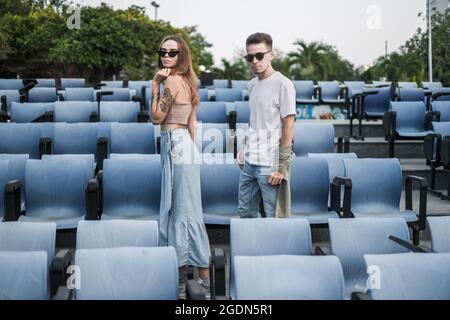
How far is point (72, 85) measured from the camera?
12.7 m

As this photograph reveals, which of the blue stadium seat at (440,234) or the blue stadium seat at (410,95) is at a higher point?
Answer: the blue stadium seat at (410,95)

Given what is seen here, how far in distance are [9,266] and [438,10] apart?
12.3 metres

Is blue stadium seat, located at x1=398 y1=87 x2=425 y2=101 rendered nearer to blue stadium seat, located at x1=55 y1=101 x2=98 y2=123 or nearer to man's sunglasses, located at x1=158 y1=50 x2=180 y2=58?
blue stadium seat, located at x1=55 y1=101 x2=98 y2=123

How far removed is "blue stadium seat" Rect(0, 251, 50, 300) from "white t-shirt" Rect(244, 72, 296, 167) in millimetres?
1550

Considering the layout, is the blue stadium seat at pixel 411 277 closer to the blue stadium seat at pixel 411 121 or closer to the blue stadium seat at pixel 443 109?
the blue stadium seat at pixel 411 121

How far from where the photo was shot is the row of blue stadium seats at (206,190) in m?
4.92

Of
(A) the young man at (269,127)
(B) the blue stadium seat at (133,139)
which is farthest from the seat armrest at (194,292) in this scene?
(B) the blue stadium seat at (133,139)

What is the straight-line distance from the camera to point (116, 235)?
3.47m

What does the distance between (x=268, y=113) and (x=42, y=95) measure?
6.67 metres

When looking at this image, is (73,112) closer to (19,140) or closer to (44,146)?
(19,140)

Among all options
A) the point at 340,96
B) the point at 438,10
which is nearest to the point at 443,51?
the point at 438,10

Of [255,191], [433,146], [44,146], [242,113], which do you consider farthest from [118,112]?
[255,191]

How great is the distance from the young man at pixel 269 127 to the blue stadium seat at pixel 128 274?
112 cm

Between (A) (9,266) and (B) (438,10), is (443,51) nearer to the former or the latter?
(B) (438,10)
